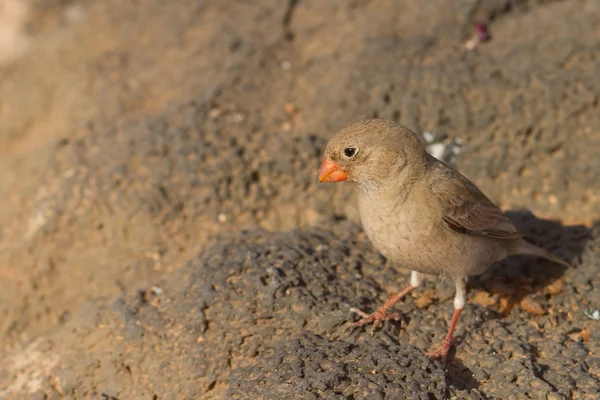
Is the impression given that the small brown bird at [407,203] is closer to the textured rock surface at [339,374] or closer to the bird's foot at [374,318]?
the bird's foot at [374,318]

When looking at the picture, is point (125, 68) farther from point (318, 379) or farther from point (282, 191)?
point (318, 379)

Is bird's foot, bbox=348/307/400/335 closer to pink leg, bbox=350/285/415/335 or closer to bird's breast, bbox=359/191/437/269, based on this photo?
pink leg, bbox=350/285/415/335

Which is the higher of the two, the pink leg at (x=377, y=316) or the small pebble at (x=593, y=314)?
the pink leg at (x=377, y=316)

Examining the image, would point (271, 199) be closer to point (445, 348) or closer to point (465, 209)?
point (465, 209)

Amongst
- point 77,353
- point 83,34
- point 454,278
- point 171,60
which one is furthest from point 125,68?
point 454,278

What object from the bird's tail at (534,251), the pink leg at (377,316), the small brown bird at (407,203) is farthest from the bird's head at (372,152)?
the bird's tail at (534,251)

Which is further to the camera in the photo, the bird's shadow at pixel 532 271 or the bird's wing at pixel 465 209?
the bird's shadow at pixel 532 271

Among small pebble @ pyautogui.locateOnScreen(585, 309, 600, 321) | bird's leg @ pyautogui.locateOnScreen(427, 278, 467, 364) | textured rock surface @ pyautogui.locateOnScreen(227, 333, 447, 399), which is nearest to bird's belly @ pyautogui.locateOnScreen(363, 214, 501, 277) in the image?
bird's leg @ pyautogui.locateOnScreen(427, 278, 467, 364)
